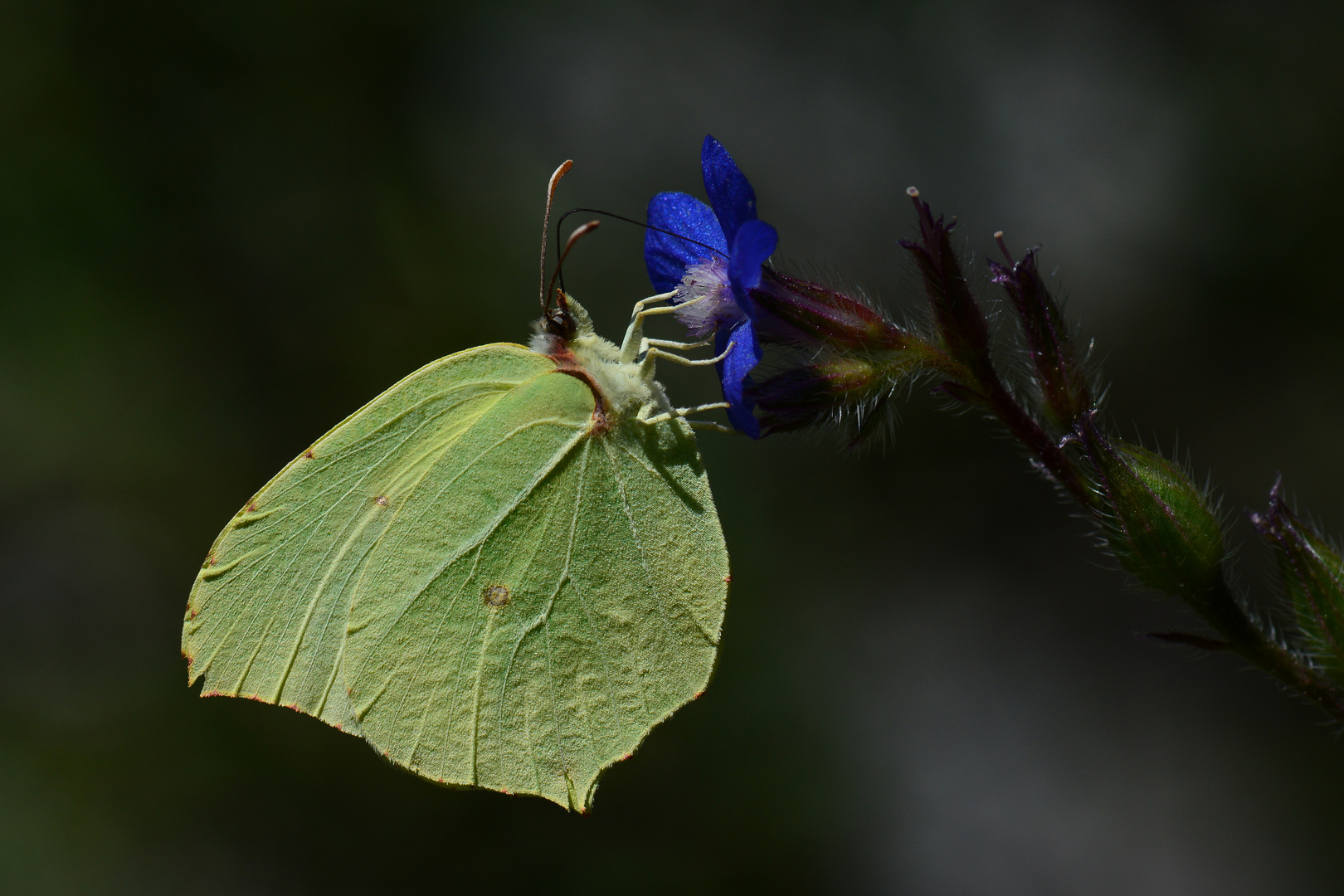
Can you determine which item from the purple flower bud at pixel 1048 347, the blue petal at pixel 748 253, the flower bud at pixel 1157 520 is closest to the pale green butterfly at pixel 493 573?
the blue petal at pixel 748 253

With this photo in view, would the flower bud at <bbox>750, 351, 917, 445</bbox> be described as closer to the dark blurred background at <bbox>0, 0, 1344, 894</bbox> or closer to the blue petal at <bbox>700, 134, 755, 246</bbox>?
the blue petal at <bbox>700, 134, 755, 246</bbox>

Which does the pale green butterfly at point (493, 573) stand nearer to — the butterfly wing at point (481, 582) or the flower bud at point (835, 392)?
the butterfly wing at point (481, 582)

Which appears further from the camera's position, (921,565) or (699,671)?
(921,565)

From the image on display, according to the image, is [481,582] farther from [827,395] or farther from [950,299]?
[950,299]

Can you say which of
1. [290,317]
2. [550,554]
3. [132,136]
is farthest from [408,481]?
[132,136]

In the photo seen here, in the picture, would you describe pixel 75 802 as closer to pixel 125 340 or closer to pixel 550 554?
pixel 125 340
